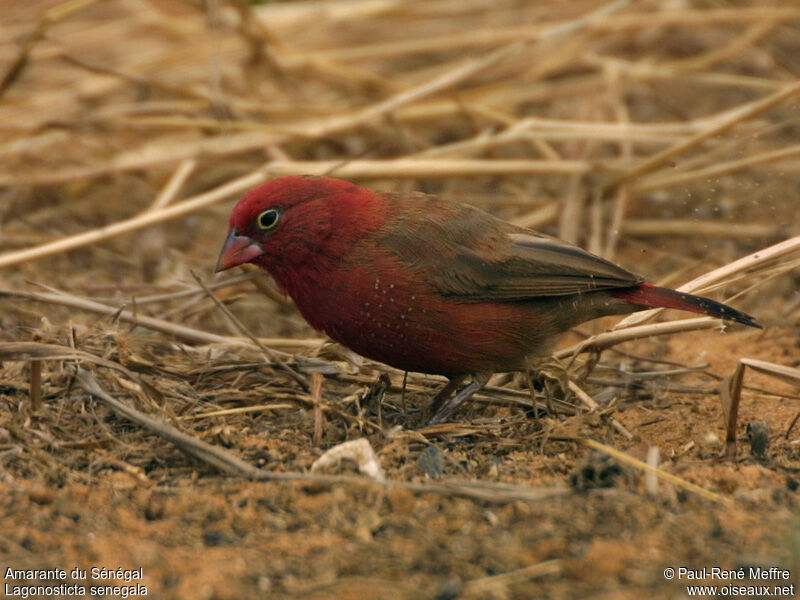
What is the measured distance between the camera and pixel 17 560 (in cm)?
261

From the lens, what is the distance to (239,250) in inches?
163

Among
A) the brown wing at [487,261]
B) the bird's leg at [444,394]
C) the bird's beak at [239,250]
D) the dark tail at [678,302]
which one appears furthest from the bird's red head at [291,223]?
the dark tail at [678,302]

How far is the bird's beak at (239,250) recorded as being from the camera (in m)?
4.12

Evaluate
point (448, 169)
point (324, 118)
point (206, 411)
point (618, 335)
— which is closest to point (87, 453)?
point (206, 411)

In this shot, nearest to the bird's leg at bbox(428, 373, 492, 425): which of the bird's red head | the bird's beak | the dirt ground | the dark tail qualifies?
the dirt ground

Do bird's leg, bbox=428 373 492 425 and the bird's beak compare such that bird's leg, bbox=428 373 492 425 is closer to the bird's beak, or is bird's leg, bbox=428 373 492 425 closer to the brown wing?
the brown wing

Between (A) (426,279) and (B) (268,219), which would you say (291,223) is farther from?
(A) (426,279)

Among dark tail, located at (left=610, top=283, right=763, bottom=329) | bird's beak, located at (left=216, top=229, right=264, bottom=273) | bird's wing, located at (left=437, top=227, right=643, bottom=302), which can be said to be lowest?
dark tail, located at (left=610, top=283, right=763, bottom=329)

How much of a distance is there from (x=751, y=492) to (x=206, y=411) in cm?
189

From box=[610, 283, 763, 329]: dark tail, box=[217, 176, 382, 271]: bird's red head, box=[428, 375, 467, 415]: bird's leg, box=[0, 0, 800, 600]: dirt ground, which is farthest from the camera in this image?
box=[428, 375, 467, 415]: bird's leg

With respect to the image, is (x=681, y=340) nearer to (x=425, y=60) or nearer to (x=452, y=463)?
(x=452, y=463)

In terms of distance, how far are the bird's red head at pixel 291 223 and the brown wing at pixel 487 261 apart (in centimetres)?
16

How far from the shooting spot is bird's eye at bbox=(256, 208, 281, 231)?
13.4ft

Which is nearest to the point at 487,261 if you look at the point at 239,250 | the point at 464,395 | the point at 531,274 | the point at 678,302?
the point at 531,274
